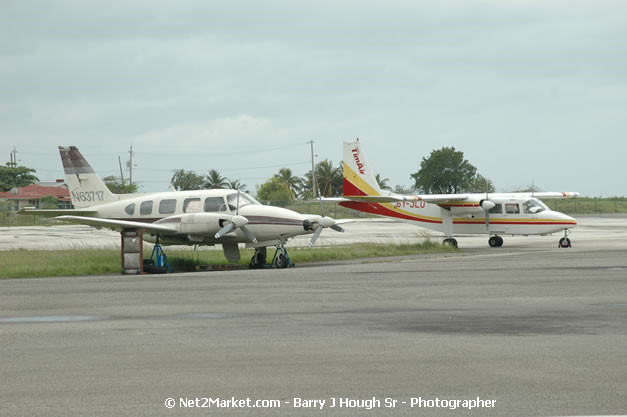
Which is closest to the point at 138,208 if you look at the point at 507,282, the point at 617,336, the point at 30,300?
the point at 30,300

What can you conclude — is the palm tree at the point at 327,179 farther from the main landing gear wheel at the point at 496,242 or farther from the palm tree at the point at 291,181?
the main landing gear wheel at the point at 496,242

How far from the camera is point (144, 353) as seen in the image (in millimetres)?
8414

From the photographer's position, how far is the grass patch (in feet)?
73.5

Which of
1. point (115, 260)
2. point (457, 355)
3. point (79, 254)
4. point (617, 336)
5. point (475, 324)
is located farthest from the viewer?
point (79, 254)

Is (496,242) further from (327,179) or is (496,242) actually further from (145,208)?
(327,179)

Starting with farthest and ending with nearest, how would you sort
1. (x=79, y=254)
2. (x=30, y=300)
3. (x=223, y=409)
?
(x=79, y=254), (x=30, y=300), (x=223, y=409)

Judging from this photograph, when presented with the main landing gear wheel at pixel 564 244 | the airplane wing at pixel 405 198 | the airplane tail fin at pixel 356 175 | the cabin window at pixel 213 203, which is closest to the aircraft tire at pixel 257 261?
the cabin window at pixel 213 203

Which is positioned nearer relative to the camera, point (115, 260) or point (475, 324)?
point (475, 324)

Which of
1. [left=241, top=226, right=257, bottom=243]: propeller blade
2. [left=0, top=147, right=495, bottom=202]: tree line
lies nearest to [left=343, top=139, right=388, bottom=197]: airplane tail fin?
[left=241, top=226, right=257, bottom=243]: propeller blade

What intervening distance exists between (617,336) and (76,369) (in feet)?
20.0

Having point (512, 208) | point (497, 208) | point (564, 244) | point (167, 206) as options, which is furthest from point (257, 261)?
point (512, 208)

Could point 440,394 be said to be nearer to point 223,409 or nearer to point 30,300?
point 223,409

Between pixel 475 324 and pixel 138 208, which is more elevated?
pixel 138 208

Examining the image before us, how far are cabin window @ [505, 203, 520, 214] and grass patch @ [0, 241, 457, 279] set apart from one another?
5.40 m
